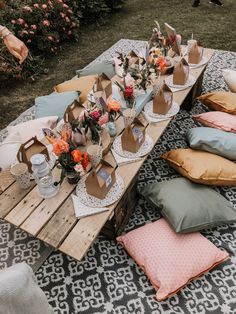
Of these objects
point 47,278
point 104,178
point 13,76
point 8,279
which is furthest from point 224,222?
point 13,76

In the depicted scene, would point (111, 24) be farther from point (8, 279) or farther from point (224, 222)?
point (8, 279)

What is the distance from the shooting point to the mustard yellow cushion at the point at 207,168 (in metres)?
2.45

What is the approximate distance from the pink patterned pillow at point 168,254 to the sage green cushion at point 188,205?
0.09 meters

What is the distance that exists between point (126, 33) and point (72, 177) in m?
4.73

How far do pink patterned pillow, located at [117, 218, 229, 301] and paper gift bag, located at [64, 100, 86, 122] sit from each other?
3.39ft

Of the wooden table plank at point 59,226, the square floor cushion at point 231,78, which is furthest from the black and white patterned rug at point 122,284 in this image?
the square floor cushion at point 231,78

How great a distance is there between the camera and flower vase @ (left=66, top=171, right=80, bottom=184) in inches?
83.4

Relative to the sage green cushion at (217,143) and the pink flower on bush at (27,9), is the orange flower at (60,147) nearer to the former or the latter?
the sage green cushion at (217,143)

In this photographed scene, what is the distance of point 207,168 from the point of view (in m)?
2.47

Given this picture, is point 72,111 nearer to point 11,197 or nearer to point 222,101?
point 11,197

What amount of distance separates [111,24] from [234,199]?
16.7 ft

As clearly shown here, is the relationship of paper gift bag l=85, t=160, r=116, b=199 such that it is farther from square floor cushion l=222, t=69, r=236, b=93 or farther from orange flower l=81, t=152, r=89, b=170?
square floor cushion l=222, t=69, r=236, b=93

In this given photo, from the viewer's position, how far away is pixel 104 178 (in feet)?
6.59

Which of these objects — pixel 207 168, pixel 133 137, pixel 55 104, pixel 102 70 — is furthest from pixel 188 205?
pixel 102 70
